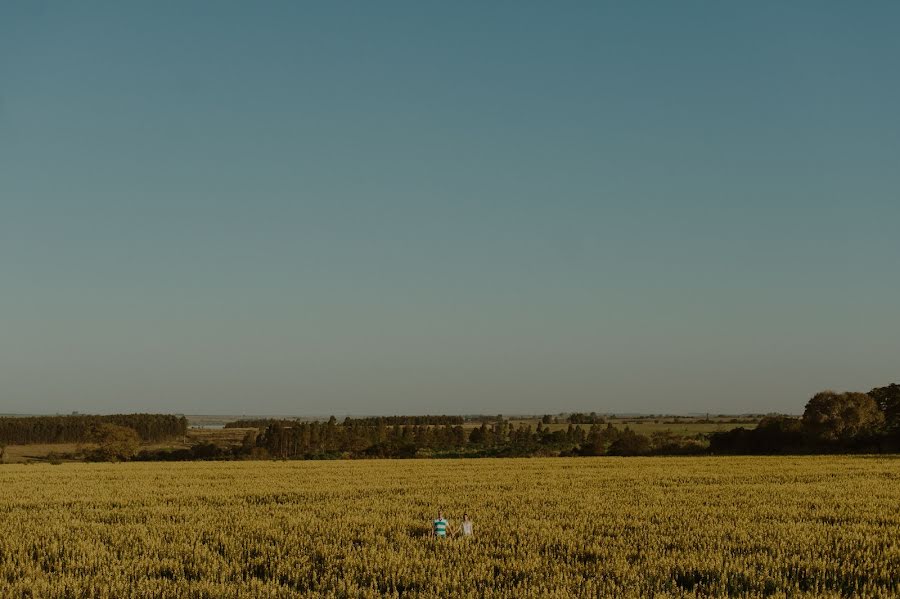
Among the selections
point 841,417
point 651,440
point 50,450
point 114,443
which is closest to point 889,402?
point 841,417

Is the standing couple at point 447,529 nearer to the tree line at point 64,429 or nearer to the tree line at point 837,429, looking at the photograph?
the tree line at point 837,429

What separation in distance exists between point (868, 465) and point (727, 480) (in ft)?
52.3

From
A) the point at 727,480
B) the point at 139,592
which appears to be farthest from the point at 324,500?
the point at 727,480

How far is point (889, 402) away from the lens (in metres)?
75.2

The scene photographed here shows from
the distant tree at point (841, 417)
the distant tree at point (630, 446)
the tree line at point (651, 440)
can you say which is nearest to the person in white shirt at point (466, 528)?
the tree line at point (651, 440)

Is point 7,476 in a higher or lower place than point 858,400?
lower

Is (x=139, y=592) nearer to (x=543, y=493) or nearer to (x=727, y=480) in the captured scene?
(x=543, y=493)

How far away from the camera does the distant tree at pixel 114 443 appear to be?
294 ft

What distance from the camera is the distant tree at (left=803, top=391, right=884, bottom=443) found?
69.5m

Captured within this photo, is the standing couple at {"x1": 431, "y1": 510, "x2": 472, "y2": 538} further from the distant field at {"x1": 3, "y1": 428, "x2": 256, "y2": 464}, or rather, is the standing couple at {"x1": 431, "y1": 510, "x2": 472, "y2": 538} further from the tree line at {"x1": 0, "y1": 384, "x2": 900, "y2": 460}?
the distant field at {"x1": 3, "y1": 428, "x2": 256, "y2": 464}

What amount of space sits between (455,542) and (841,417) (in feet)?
217

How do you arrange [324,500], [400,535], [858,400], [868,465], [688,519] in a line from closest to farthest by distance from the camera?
[400,535]
[688,519]
[324,500]
[868,465]
[858,400]

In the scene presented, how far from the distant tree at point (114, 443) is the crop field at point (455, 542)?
64905 millimetres

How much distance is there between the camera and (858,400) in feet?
232
